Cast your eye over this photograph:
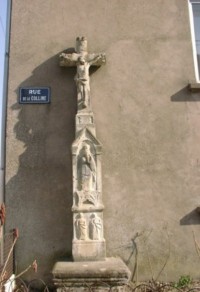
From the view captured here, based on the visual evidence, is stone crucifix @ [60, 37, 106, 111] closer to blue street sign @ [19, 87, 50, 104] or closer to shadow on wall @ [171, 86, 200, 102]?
blue street sign @ [19, 87, 50, 104]

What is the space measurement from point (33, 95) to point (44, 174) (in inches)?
45.8

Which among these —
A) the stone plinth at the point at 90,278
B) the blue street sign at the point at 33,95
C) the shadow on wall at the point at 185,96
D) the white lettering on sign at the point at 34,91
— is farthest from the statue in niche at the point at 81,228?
the shadow on wall at the point at 185,96

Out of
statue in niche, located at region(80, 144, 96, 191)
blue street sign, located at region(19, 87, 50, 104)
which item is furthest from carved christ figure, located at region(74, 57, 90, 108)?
statue in niche, located at region(80, 144, 96, 191)

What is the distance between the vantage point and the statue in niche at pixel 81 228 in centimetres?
403

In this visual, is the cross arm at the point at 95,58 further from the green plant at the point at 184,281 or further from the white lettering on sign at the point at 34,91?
the green plant at the point at 184,281

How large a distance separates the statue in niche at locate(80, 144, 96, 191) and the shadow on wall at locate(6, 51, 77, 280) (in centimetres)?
38

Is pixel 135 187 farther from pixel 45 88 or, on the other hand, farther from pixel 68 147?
pixel 45 88

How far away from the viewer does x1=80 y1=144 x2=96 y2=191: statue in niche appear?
4141 mm

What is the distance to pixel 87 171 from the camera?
417 cm

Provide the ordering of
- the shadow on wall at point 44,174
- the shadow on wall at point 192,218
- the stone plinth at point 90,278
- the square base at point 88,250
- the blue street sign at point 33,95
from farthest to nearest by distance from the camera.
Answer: the blue street sign at point 33,95
the shadow on wall at point 192,218
the shadow on wall at point 44,174
the square base at point 88,250
the stone plinth at point 90,278

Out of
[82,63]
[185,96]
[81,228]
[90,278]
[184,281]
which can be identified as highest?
[82,63]

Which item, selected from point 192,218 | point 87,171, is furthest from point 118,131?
point 192,218

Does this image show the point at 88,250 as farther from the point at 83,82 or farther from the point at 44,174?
the point at 83,82

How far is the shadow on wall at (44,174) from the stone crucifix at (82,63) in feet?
0.60
